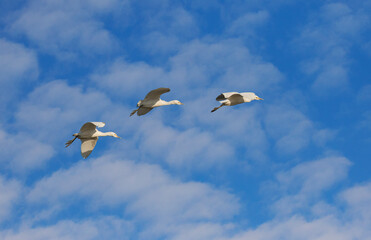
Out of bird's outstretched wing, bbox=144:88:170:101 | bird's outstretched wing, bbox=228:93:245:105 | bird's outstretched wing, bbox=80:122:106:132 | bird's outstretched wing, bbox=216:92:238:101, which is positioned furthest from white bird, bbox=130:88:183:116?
bird's outstretched wing, bbox=228:93:245:105

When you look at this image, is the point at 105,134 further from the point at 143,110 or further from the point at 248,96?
the point at 248,96

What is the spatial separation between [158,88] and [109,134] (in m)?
10.3

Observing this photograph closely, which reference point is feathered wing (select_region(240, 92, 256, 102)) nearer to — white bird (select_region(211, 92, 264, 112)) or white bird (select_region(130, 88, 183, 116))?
white bird (select_region(211, 92, 264, 112))

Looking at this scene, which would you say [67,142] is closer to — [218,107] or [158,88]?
[158,88]

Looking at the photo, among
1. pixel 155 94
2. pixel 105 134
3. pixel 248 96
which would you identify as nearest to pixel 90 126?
pixel 105 134

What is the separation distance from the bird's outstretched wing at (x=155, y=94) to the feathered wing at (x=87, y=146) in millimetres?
7238

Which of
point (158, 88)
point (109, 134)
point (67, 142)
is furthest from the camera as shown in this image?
point (109, 134)

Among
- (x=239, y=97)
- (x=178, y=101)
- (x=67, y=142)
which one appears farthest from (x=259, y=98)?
(x=67, y=142)

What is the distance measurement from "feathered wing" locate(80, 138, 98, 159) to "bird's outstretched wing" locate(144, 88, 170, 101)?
23.7 ft

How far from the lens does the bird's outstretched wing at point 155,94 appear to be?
4912 centimetres

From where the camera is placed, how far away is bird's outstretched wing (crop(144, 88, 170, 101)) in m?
49.1

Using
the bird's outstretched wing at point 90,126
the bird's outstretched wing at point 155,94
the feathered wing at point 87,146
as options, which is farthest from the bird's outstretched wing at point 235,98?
the feathered wing at point 87,146

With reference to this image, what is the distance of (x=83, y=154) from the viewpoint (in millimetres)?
53375

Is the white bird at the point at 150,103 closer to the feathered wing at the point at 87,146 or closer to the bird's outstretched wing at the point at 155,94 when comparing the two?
the bird's outstretched wing at the point at 155,94
